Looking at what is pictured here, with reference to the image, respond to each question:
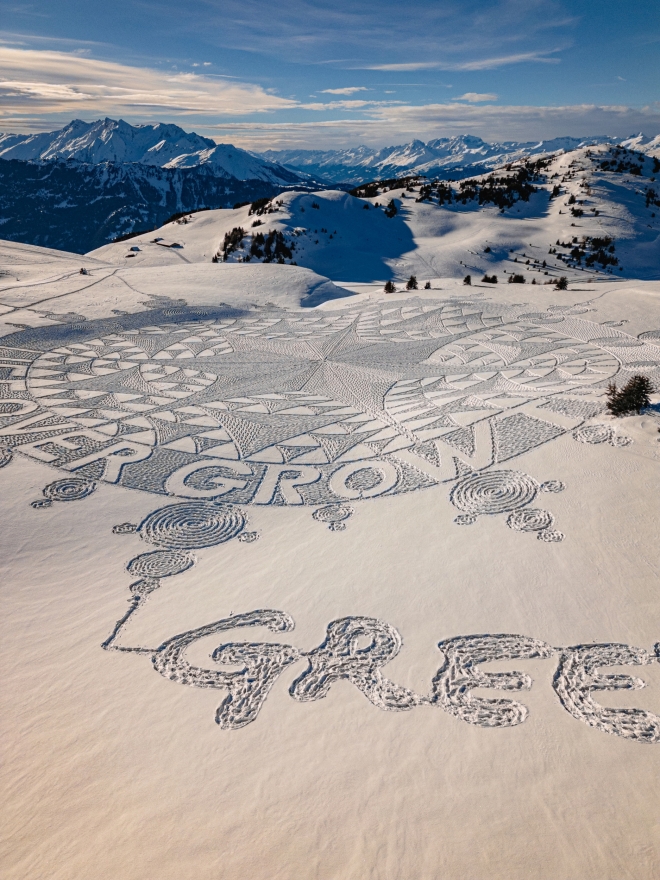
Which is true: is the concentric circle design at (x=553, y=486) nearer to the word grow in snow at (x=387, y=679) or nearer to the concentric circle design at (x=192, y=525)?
the word grow in snow at (x=387, y=679)

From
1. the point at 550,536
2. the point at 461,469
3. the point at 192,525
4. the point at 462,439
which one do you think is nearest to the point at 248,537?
the point at 192,525

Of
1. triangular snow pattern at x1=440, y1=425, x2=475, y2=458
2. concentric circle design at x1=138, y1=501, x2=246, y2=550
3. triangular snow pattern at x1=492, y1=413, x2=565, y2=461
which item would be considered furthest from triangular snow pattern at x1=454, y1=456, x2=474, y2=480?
concentric circle design at x1=138, y1=501, x2=246, y2=550

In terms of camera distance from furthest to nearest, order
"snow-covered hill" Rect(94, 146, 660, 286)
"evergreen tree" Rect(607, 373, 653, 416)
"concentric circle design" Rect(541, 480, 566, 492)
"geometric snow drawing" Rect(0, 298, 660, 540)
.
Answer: "snow-covered hill" Rect(94, 146, 660, 286)
"evergreen tree" Rect(607, 373, 653, 416)
"geometric snow drawing" Rect(0, 298, 660, 540)
"concentric circle design" Rect(541, 480, 566, 492)

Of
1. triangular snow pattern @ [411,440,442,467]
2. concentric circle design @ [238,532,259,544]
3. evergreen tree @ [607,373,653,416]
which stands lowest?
concentric circle design @ [238,532,259,544]

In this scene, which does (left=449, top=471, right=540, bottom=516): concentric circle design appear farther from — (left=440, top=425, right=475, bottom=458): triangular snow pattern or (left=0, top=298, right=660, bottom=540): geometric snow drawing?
(left=440, top=425, right=475, bottom=458): triangular snow pattern

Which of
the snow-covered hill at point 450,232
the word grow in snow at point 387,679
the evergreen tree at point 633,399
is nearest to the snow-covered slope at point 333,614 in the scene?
the word grow in snow at point 387,679

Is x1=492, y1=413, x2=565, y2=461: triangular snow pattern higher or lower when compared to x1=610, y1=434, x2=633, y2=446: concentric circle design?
lower
